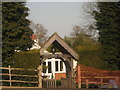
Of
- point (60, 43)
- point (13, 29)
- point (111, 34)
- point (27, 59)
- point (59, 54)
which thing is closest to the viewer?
point (27, 59)

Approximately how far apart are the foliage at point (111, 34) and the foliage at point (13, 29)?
6846 millimetres

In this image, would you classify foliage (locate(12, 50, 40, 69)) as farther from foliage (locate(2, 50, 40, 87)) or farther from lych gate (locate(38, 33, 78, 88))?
lych gate (locate(38, 33, 78, 88))

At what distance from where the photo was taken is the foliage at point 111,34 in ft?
80.0

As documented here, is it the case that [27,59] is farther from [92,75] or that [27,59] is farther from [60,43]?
[92,75]

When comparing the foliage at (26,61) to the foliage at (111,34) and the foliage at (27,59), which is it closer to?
the foliage at (27,59)

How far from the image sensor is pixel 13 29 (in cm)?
2459

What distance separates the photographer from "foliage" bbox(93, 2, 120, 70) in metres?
24.4

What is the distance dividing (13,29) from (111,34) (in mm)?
8338

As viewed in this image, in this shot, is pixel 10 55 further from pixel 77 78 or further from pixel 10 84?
pixel 77 78

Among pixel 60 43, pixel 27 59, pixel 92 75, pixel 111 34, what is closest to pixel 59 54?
pixel 60 43

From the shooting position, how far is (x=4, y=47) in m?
24.3

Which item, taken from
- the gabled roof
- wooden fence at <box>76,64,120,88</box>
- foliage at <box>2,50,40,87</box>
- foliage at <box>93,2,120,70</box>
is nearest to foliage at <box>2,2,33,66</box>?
foliage at <box>2,50,40,87</box>

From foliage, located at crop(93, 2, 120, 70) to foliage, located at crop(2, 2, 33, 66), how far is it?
22.5ft

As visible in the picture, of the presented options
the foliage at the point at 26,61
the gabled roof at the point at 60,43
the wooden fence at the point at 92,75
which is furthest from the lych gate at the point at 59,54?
the wooden fence at the point at 92,75
